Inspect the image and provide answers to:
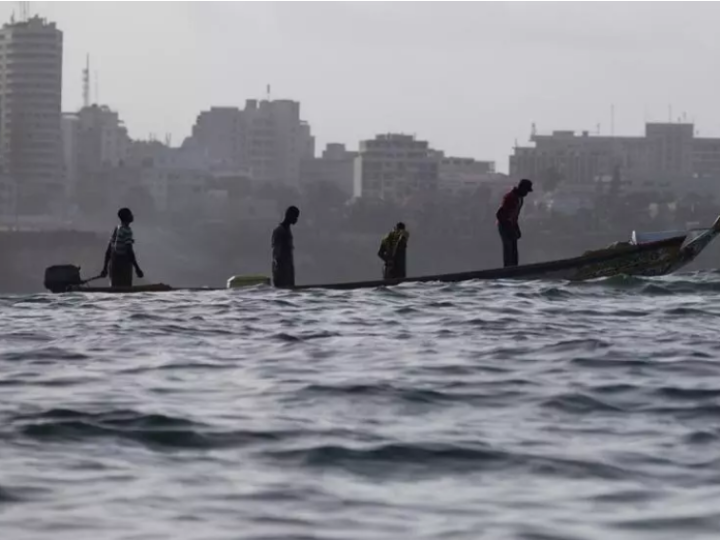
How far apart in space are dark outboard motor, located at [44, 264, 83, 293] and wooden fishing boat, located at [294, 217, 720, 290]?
3.03 meters

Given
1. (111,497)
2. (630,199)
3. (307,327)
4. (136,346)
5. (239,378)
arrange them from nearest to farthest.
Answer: (111,497), (239,378), (136,346), (307,327), (630,199)

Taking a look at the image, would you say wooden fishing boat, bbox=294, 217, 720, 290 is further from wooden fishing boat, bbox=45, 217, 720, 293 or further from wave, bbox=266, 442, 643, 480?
wave, bbox=266, 442, 643, 480

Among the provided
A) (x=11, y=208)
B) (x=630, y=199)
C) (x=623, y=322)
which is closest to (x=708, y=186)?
(x=630, y=199)

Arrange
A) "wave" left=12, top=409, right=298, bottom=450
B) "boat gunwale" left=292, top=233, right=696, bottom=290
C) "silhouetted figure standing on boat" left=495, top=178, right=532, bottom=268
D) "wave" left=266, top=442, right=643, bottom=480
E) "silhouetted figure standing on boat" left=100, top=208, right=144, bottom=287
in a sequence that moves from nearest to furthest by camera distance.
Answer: "wave" left=266, top=442, right=643, bottom=480 < "wave" left=12, top=409, right=298, bottom=450 < "boat gunwale" left=292, top=233, right=696, bottom=290 < "silhouetted figure standing on boat" left=100, top=208, right=144, bottom=287 < "silhouetted figure standing on boat" left=495, top=178, right=532, bottom=268

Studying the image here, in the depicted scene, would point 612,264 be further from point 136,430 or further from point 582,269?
point 136,430

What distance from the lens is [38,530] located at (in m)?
6.29

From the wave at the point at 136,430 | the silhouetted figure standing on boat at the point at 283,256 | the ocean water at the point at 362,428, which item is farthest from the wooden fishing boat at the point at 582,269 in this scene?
the wave at the point at 136,430

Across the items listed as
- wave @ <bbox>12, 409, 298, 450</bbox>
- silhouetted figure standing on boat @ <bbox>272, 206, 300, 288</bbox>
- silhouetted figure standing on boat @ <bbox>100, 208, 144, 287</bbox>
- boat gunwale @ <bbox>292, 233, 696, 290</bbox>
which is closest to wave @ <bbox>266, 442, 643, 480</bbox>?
wave @ <bbox>12, 409, 298, 450</bbox>

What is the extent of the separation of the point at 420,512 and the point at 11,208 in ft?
567

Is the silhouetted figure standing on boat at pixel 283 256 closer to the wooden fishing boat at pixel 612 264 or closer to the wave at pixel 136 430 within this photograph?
the wooden fishing boat at pixel 612 264

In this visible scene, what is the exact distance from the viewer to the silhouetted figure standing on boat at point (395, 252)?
67.6 ft

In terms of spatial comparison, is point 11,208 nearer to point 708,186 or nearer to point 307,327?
point 708,186

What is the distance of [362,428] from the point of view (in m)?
8.59

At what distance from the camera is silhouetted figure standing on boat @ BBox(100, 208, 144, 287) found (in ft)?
65.3
